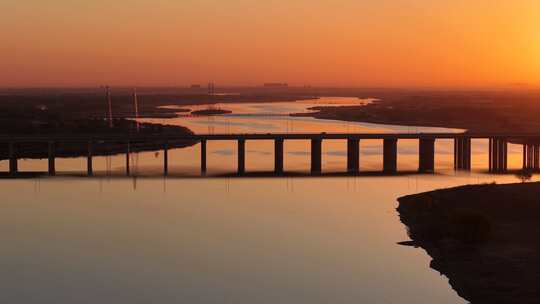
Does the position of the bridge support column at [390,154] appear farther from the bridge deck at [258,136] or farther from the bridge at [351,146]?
the bridge deck at [258,136]

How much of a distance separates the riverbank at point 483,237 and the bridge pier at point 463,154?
67.9 feet

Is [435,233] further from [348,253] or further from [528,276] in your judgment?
[528,276]

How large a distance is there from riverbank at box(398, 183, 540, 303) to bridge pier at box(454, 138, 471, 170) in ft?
67.9

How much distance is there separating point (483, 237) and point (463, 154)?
4156 centimetres

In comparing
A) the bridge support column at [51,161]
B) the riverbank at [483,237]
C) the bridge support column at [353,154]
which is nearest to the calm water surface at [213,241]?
the riverbank at [483,237]

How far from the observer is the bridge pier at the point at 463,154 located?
81250mm

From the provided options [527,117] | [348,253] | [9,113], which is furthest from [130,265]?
[527,117]

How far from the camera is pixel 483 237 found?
41.5 meters

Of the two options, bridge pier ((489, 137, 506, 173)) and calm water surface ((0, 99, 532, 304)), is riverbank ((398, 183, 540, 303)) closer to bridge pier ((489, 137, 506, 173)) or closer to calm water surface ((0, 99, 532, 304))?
calm water surface ((0, 99, 532, 304))

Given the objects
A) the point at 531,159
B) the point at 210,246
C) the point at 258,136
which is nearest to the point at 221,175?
the point at 258,136

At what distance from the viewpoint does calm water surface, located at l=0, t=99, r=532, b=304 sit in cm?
3294

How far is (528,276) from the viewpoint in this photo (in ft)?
112

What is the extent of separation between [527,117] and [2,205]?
126m

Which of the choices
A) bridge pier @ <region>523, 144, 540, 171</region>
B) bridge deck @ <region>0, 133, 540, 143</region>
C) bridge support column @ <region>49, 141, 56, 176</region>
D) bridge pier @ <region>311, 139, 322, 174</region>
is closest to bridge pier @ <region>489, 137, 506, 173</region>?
bridge pier @ <region>523, 144, 540, 171</region>
